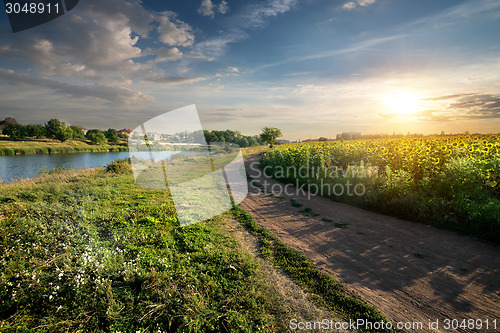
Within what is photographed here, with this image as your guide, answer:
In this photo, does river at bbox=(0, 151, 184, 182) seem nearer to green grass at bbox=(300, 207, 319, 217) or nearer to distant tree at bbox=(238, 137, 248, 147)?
green grass at bbox=(300, 207, 319, 217)

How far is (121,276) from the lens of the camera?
4070 mm

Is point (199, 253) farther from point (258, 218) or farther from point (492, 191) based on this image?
point (492, 191)

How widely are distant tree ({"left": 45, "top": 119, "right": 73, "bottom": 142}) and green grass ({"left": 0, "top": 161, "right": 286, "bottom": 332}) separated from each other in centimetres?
6493

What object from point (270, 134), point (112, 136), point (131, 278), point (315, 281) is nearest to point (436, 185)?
point (315, 281)

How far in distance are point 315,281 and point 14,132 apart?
72423 mm

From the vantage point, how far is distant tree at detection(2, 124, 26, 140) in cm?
4847

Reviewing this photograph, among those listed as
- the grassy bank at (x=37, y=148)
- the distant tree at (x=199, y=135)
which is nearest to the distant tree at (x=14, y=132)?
the grassy bank at (x=37, y=148)

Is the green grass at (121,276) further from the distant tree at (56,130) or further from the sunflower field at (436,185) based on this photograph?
the distant tree at (56,130)

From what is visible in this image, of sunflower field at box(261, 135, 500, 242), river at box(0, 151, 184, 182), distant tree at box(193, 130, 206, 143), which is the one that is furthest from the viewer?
river at box(0, 151, 184, 182)

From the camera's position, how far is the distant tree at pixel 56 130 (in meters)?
54.9

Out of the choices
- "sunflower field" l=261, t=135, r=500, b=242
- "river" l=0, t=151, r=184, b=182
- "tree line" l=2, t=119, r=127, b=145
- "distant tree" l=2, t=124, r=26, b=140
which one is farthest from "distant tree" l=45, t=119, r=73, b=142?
"sunflower field" l=261, t=135, r=500, b=242

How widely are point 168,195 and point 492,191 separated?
12.2m

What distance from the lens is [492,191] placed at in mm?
6152

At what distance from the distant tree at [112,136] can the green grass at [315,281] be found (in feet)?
278
